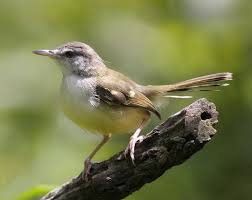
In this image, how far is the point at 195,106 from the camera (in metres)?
3.42

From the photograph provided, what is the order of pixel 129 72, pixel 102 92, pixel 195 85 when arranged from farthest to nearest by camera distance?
1. pixel 129 72
2. pixel 195 85
3. pixel 102 92

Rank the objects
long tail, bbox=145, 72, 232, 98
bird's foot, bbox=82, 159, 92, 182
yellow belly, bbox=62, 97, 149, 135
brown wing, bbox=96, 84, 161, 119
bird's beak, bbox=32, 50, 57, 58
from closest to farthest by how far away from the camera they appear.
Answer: bird's foot, bbox=82, 159, 92, 182
yellow belly, bbox=62, 97, 149, 135
brown wing, bbox=96, 84, 161, 119
long tail, bbox=145, 72, 232, 98
bird's beak, bbox=32, 50, 57, 58

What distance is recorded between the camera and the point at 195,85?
16.4 feet

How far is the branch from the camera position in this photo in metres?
3.36

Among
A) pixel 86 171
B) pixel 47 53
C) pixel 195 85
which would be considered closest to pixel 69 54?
pixel 47 53

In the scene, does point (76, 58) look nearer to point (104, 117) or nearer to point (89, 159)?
point (104, 117)

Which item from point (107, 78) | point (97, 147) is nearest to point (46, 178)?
point (97, 147)

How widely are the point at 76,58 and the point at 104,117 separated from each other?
2.69ft

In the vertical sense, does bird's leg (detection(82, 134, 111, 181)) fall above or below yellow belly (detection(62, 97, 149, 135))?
below

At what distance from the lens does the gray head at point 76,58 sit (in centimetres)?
505

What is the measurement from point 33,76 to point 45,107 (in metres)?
0.40

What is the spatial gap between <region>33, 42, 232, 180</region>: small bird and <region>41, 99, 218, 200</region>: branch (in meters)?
0.30

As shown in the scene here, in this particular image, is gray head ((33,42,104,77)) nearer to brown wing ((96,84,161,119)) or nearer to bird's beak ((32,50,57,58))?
bird's beak ((32,50,57,58))

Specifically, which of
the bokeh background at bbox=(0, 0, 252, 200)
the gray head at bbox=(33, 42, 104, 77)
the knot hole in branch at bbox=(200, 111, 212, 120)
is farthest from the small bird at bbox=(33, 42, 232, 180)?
the knot hole in branch at bbox=(200, 111, 212, 120)
